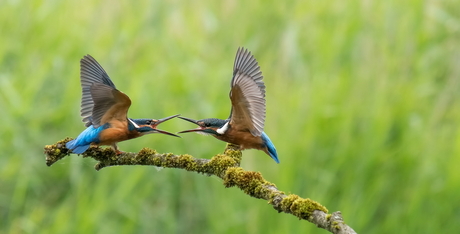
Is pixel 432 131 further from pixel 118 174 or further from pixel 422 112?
pixel 118 174

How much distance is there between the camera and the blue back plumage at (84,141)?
1.73 meters

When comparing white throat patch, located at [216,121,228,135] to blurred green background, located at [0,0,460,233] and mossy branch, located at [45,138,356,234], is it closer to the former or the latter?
mossy branch, located at [45,138,356,234]

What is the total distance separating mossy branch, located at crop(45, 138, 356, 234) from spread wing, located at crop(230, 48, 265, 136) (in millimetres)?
121

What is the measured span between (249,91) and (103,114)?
0.45 m

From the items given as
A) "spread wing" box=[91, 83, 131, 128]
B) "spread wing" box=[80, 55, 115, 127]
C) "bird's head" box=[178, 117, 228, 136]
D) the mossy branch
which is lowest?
the mossy branch

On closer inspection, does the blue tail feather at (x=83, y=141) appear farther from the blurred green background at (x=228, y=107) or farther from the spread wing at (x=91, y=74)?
the blurred green background at (x=228, y=107)

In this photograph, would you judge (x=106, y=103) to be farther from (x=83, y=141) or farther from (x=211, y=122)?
(x=211, y=122)

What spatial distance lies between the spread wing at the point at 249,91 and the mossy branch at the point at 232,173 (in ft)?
0.40

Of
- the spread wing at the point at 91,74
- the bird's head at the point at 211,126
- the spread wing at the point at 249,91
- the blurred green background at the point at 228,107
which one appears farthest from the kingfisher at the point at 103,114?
the blurred green background at the point at 228,107

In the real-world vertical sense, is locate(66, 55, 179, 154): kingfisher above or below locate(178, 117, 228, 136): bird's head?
below

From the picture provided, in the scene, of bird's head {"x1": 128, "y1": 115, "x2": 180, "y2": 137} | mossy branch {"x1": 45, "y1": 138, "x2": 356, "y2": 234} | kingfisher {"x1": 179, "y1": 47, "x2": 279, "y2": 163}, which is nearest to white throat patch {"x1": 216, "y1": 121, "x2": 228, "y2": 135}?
kingfisher {"x1": 179, "y1": 47, "x2": 279, "y2": 163}

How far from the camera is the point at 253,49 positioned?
4285mm

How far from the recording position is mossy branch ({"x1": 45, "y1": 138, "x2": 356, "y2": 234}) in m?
1.21

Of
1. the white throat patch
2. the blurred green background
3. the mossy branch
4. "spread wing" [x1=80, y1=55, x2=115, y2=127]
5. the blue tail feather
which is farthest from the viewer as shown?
the blurred green background
